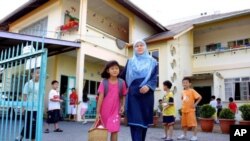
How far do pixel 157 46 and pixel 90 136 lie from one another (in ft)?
45.5

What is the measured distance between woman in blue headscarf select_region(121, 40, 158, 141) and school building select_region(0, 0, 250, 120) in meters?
8.79

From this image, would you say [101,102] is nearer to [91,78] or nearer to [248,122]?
[248,122]

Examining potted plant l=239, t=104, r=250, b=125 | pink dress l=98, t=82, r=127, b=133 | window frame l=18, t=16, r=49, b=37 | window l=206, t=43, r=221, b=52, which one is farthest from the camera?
window l=206, t=43, r=221, b=52

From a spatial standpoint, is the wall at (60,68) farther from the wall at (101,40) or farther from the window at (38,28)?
the wall at (101,40)

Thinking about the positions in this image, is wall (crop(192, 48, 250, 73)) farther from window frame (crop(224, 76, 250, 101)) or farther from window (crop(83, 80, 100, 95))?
window (crop(83, 80, 100, 95))

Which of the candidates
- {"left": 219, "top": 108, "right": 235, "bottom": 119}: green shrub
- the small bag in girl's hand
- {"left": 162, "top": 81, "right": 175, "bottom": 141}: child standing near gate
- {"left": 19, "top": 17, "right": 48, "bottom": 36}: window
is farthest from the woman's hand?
{"left": 19, "top": 17, "right": 48, "bottom": 36}: window

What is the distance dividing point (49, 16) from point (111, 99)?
12.7 m

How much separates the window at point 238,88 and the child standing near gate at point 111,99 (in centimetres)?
1435

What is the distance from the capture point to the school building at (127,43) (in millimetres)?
14555

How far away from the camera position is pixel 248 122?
29.5ft

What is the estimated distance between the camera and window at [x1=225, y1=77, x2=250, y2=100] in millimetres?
16797

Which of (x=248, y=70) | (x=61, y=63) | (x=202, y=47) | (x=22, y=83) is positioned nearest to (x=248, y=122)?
(x=22, y=83)

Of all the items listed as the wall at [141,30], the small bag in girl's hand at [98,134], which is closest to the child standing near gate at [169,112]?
the small bag in girl's hand at [98,134]

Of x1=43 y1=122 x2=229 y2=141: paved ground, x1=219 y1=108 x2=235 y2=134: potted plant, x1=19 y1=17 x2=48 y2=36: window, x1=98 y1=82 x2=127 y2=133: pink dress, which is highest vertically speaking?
x1=19 y1=17 x2=48 y2=36: window
